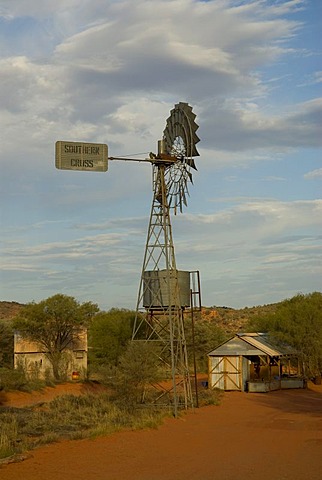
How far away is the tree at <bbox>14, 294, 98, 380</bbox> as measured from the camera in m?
43.0

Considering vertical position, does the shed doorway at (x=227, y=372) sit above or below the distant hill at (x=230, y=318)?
below

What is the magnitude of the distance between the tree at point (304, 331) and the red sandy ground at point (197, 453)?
15379 millimetres

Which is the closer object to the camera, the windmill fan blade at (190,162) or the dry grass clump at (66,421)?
the dry grass clump at (66,421)

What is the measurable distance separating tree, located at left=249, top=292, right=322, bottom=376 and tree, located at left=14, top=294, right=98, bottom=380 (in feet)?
43.3

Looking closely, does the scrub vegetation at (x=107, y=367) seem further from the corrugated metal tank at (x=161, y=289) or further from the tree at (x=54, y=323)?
the corrugated metal tank at (x=161, y=289)

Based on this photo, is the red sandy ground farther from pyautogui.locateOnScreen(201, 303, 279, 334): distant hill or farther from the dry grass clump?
pyautogui.locateOnScreen(201, 303, 279, 334): distant hill

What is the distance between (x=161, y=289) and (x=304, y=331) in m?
16.1

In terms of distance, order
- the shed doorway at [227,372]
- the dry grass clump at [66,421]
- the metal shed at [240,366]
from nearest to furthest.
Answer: the dry grass clump at [66,421], the metal shed at [240,366], the shed doorway at [227,372]

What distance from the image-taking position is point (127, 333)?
47.8 metres

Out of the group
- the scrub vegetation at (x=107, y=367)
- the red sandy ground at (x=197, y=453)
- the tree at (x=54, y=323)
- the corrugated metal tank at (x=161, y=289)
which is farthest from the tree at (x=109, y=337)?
the red sandy ground at (x=197, y=453)

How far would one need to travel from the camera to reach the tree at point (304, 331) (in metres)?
40.7

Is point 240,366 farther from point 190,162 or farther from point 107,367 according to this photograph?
point 190,162

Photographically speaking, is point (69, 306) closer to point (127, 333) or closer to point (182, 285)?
point (127, 333)

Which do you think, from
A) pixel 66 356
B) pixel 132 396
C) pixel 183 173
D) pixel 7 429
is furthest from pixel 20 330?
pixel 7 429
